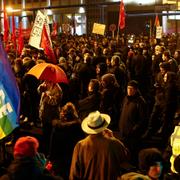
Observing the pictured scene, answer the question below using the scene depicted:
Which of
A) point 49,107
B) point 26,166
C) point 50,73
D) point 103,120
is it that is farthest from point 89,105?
point 26,166

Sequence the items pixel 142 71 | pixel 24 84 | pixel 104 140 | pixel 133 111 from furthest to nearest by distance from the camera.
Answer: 1. pixel 142 71
2. pixel 24 84
3. pixel 133 111
4. pixel 104 140

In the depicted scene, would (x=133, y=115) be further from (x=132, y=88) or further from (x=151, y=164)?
(x=151, y=164)

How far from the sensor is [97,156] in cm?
545

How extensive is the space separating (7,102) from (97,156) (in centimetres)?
145

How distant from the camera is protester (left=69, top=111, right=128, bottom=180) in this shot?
544 cm

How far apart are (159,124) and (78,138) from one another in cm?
333

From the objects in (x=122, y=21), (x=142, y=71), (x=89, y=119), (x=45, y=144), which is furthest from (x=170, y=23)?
(x=89, y=119)

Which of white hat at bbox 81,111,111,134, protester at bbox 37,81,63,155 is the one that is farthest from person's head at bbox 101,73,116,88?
white hat at bbox 81,111,111,134

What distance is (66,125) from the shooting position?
21.1 feet

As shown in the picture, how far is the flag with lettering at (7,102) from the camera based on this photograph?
14.8ft

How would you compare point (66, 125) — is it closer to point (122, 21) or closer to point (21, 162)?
point (21, 162)

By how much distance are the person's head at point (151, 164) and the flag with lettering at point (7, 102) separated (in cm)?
133

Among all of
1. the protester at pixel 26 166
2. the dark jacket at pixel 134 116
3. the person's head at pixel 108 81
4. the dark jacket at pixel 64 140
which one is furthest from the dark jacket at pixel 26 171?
the person's head at pixel 108 81

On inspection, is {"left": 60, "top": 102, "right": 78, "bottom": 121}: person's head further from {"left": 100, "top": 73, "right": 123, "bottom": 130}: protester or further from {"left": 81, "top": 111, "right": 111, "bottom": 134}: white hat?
{"left": 100, "top": 73, "right": 123, "bottom": 130}: protester
